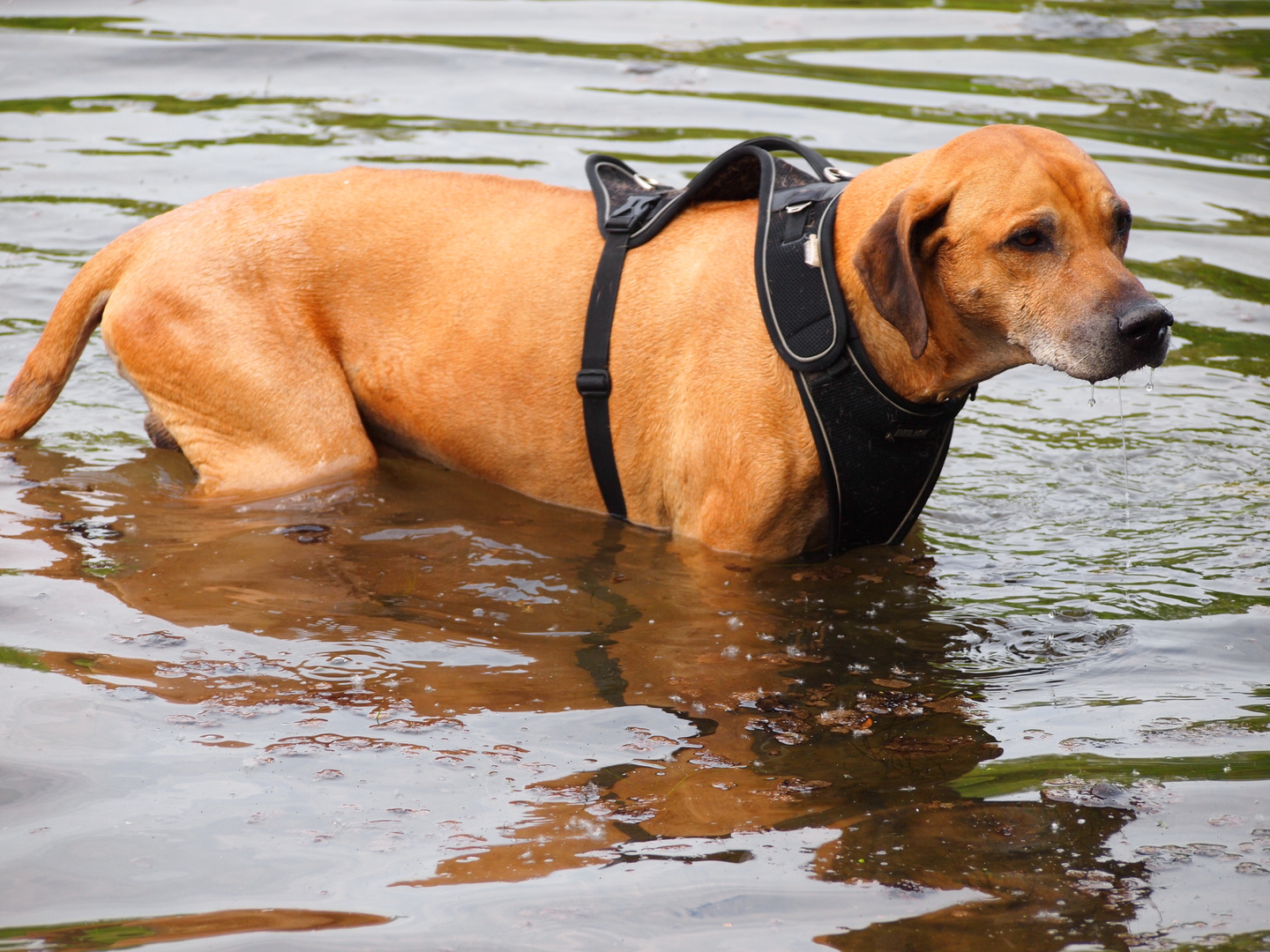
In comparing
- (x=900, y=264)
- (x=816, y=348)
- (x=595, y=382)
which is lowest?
(x=595, y=382)

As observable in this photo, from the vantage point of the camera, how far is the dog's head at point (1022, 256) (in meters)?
3.77

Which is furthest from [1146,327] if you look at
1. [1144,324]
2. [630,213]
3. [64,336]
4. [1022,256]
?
[64,336]

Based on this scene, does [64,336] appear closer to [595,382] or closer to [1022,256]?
[595,382]

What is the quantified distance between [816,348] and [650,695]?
1.23m

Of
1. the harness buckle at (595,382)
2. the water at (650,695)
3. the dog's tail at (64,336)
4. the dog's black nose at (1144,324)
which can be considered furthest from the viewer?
the dog's tail at (64,336)

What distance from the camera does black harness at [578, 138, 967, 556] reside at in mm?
4176

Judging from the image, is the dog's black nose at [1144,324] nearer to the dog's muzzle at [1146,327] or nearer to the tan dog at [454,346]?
the dog's muzzle at [1146,327]

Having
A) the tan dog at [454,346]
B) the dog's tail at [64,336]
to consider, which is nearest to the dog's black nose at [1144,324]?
the tan dog at [454,346]

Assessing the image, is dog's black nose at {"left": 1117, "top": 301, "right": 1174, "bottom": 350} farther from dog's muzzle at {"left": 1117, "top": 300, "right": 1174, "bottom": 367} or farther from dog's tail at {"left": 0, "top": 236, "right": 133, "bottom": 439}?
dog's tail at {"left": 0, "top": 236, "right": 133, "bottom": 439}

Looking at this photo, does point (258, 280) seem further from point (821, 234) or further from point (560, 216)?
point (821, 234)

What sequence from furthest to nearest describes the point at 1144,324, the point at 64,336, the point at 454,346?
the point at 64,336 → the point at 454,346 → the point at 1144,324

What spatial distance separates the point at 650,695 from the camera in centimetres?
387

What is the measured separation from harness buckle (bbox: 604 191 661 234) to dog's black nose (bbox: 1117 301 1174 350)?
1794 millimetres

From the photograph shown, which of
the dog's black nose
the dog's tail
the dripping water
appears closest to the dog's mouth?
the dog's black nose
